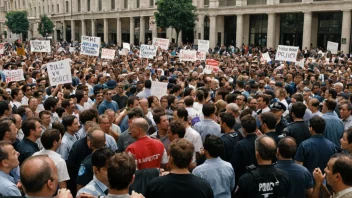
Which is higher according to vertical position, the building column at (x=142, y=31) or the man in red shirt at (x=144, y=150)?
the building column at (x=142, y=31)

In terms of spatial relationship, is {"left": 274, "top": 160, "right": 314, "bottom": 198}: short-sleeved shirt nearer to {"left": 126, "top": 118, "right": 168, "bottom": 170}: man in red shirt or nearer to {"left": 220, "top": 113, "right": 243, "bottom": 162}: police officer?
{"left": 220, "top": 113, "right": 243, "bottom": 162}: police officer

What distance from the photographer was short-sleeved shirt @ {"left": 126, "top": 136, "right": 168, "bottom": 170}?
613cm

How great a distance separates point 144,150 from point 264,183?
189cm

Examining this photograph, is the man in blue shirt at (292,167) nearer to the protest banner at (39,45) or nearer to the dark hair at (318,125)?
the dark hair at (318,125)

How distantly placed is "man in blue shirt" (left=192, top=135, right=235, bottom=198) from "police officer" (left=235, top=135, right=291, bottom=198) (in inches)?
15.2

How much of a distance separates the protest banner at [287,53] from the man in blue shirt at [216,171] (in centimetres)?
1516

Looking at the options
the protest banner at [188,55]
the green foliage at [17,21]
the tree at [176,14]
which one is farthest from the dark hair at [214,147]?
the green foliage at [17,21]

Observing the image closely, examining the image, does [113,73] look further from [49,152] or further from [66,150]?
[49,152]

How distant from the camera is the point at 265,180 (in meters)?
5.20

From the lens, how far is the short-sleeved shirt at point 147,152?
6.13 metres

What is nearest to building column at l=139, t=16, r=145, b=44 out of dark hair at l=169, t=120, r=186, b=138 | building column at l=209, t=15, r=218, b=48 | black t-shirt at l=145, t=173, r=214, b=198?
building column at l=209, t=15, r=218, b=48

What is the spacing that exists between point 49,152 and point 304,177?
3.71 m

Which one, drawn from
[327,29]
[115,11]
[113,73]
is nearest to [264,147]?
[113,73]

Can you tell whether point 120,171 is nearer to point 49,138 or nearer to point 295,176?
point 49,138
